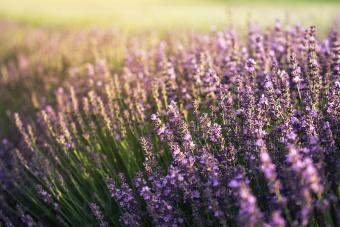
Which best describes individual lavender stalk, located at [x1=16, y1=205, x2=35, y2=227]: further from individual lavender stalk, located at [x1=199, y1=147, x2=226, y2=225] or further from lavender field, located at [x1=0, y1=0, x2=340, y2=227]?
individual lavender stalk, located at [x1=199, y1=147, x2=226, y2=225]

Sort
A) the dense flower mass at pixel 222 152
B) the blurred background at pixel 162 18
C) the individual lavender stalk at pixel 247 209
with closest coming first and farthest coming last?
the individual lavender stalk at pixel 247 209 < the dense flower mass at pixel 222 152 < the blurred background at pixel 162 18

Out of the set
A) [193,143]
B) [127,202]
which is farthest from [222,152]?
[127,202]

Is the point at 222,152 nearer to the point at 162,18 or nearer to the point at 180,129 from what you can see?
the point at 180,129

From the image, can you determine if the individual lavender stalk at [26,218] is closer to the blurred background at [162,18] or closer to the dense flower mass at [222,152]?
the dense flower mass at [222,152]

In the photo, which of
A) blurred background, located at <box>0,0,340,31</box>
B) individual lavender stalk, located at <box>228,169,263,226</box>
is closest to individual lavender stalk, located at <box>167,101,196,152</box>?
individual lavender stalk, located at <box>228,169,263,226</box>

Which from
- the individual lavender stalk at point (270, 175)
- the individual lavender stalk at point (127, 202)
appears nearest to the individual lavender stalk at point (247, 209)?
the individual lavender stalk at point (270, 175)

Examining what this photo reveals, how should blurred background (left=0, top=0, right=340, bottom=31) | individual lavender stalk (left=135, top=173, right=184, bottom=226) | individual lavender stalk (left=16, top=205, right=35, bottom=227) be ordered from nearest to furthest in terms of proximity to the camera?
individual lavender stalk (left=135, top=173, right=184, bottom=226)
individual lavender stalk (left=16, top=205, right=35, bottom=227)
blurred background (left=0, top=0, right=340, bottom=31)
